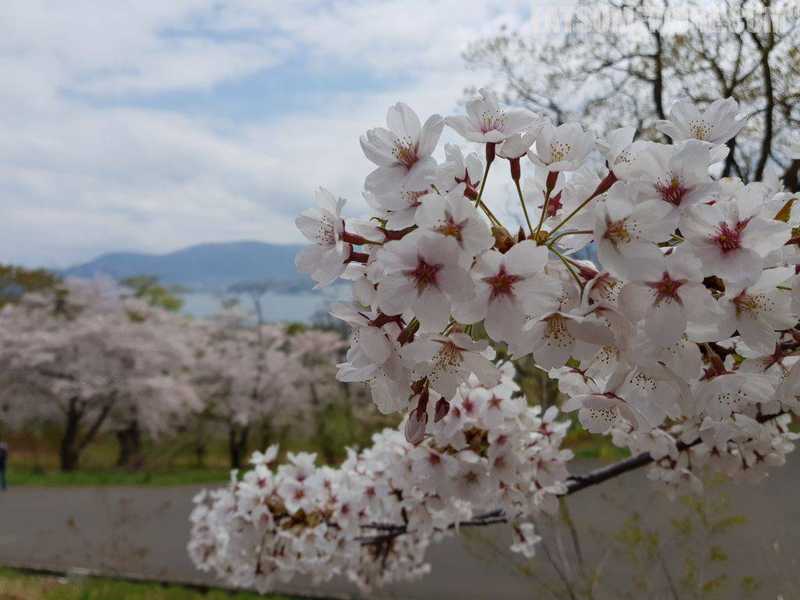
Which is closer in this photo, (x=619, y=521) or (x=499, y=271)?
(x=499, y=271)

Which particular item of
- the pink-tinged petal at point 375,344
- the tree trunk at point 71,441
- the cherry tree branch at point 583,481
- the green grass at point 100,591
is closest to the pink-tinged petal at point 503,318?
the pink-tinged petal at point 375,344

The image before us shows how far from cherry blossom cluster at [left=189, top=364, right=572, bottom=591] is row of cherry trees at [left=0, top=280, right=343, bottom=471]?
15351 mm

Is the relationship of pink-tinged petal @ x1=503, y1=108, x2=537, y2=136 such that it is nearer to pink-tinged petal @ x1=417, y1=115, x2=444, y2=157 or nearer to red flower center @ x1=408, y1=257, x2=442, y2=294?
pink-tinged petal @ x1=417, y1=115, x2=444, y2=157

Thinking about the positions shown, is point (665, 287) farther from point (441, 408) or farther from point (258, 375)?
point (258, 375)

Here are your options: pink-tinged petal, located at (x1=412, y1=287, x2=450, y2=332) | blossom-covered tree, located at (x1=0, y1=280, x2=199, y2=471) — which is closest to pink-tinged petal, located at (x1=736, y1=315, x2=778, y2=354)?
pink-tinged petal, located at (x1=412, y1=287, x2=450, y2=332)

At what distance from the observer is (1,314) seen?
18578mm

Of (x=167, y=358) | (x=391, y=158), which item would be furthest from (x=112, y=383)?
(x=391, y=158)

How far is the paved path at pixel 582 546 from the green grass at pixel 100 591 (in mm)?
277

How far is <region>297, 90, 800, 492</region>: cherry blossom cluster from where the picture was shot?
2.17ft

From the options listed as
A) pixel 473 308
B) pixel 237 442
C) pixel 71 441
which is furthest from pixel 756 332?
pixel 237 442

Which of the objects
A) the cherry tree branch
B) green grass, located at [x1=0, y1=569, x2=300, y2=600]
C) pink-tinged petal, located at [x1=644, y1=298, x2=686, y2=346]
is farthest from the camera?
green grass, located at [x1=0, y1=569, x2=300, y2=600]

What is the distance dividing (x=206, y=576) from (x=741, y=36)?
7847mm

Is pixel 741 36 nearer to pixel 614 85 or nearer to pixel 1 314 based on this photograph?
pixel 614 85

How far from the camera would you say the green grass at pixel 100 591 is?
19.3ft
